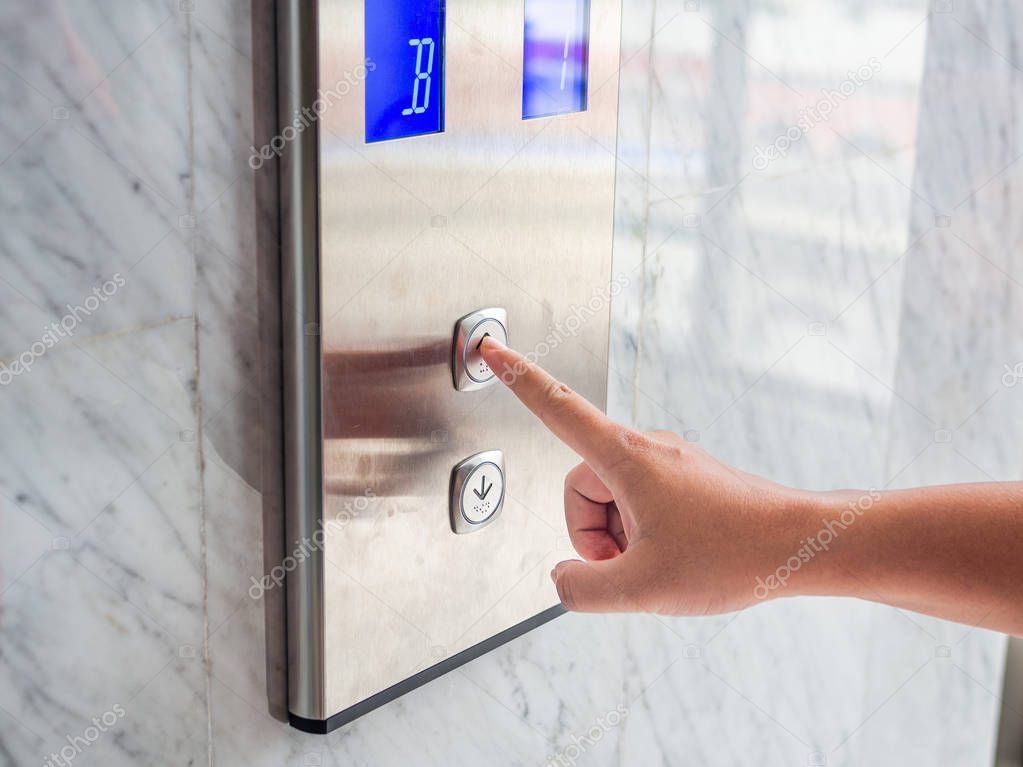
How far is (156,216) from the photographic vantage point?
0.54 m

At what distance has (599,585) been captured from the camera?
638 mm

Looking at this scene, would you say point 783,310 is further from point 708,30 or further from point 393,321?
point 393,321

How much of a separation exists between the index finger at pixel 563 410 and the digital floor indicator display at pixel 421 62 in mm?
152

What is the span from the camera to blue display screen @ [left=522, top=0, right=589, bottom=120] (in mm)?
682

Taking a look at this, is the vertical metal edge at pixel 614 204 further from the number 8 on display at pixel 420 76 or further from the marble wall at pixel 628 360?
the number 8 on display at pixel 420 76

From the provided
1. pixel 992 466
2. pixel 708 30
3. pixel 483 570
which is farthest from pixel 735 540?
pixel 992 466

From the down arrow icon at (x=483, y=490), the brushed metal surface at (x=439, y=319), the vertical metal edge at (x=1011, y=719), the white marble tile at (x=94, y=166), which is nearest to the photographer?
the white marble tile at (x=94, y=166)

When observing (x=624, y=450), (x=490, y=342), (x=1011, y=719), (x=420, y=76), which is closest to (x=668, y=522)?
(x=624, y=450)

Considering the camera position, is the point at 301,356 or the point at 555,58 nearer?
the point at 301,356

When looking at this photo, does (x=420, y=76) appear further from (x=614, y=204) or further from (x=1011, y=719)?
(x=1011, y=719)

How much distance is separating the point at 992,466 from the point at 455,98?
113cm

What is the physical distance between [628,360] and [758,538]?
0.24 m

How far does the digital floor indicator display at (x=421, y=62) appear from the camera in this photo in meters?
0.58

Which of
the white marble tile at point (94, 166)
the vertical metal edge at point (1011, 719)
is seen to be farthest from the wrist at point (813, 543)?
the vertical metal edge at point (1011, 719)
